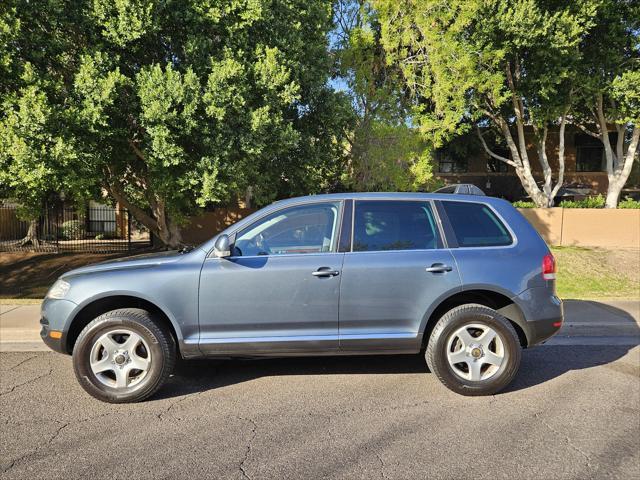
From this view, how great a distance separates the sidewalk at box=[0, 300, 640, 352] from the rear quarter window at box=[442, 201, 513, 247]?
2304mm

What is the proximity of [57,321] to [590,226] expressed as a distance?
51.2 feet

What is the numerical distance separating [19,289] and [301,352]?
1071 cm

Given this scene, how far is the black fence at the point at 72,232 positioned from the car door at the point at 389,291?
1352 cm

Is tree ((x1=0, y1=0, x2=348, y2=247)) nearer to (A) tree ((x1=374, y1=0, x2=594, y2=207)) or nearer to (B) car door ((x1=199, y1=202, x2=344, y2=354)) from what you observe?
(A) tree ((x1=374, y1=0, x2=594, y2=207))

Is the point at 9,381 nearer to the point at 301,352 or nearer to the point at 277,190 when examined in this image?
the point at 301,352

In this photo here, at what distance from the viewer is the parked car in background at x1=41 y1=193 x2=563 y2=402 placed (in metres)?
3.69

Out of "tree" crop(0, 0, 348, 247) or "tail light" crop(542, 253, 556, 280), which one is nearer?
"tail light" crop(542, 253, 556, 280)

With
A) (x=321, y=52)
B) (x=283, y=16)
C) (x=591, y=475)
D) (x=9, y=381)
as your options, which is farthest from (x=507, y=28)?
(x=9, y=381)

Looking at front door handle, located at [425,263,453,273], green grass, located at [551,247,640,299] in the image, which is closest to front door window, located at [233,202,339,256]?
front door handle, located at [425,263,453,273]

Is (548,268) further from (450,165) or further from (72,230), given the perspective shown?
(450,165)

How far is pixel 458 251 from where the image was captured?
388 centimetres

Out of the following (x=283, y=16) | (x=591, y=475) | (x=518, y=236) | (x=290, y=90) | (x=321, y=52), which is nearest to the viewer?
(x=591, y=475)

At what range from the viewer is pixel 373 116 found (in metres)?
12.5

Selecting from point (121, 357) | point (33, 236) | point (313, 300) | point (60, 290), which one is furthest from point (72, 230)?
point (313, 300)
